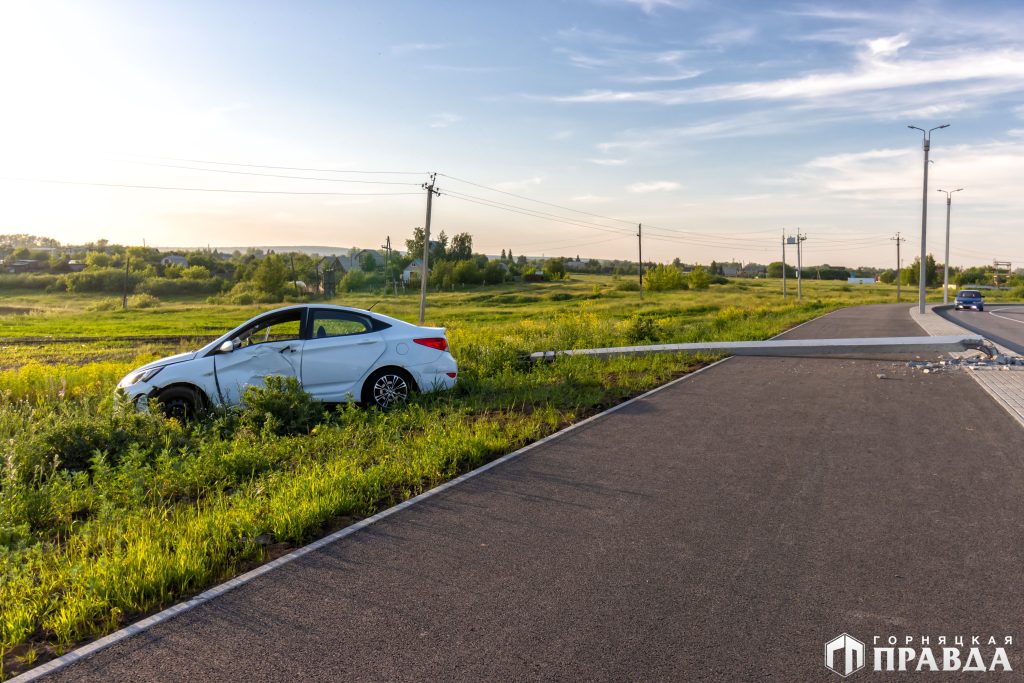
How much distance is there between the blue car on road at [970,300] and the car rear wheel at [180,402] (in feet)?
161

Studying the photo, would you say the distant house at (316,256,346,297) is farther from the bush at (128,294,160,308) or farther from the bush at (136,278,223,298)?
the bush at (128,294,160,308)

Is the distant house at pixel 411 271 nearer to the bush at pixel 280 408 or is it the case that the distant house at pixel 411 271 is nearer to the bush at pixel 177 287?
the bush at pixel 177 287

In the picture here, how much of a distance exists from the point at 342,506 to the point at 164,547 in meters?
1.28

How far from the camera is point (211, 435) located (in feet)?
26.9

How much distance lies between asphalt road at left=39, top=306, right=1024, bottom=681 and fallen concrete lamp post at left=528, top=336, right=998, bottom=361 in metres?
9.67

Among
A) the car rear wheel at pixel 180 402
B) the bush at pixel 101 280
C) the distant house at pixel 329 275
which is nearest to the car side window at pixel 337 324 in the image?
the car rear wheel at pixel 180 402

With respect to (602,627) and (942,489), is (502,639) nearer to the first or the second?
(602,627)

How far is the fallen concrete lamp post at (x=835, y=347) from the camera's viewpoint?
55.9 ft

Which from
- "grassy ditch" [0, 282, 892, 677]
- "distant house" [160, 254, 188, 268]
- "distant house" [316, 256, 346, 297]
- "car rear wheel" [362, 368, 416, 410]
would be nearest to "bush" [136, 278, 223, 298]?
"distant house" [316, 256, 346, 297]

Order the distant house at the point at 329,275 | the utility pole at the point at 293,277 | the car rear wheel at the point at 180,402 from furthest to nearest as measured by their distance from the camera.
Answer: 1. the distant house at the point at 329,275
2. the utility pole at the point at 293,277
3. the car rear wheel at the point at 180,402

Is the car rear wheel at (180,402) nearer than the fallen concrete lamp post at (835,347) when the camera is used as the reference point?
Yes

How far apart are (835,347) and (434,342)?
445 inches

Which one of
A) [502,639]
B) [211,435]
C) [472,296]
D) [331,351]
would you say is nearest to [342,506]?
[502,639]

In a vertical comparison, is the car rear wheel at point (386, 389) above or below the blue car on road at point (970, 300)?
below
